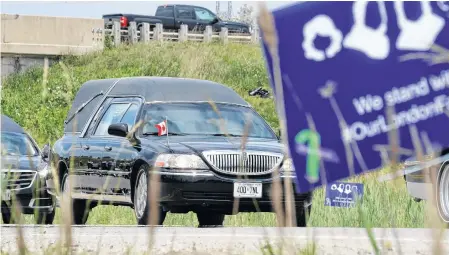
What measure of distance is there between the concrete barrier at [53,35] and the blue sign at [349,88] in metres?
47.6

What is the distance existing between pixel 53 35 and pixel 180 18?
6549mm

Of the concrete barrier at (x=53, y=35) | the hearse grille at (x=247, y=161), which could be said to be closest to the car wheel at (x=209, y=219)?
the hearse grille at (x=247, y=161)

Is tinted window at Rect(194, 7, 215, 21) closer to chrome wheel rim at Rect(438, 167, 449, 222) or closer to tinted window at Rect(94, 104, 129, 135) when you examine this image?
tinted window at Rect(94, 104, 129, 135)

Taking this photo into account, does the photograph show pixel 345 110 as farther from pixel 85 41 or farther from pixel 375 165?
pixel 85 41

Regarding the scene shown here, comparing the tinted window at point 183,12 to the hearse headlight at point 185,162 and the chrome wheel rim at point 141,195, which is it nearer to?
the chrome wheel rim at point 141,195

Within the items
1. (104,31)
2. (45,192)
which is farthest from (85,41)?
(45,192)

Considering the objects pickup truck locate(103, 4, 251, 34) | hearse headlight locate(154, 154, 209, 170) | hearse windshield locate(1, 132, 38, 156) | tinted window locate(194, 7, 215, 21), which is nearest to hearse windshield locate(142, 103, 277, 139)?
hearse headlight locate(154, 154, 209, 170)

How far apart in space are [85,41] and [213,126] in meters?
40.5

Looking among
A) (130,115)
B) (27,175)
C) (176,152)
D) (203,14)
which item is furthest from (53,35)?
(176,152)

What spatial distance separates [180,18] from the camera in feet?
161

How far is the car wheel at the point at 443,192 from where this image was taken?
12.7 m

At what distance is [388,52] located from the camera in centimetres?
395

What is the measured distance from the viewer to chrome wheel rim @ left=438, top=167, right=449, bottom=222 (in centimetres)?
1267

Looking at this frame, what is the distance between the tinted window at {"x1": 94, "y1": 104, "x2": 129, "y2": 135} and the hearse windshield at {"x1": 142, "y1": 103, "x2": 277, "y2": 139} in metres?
0.70
